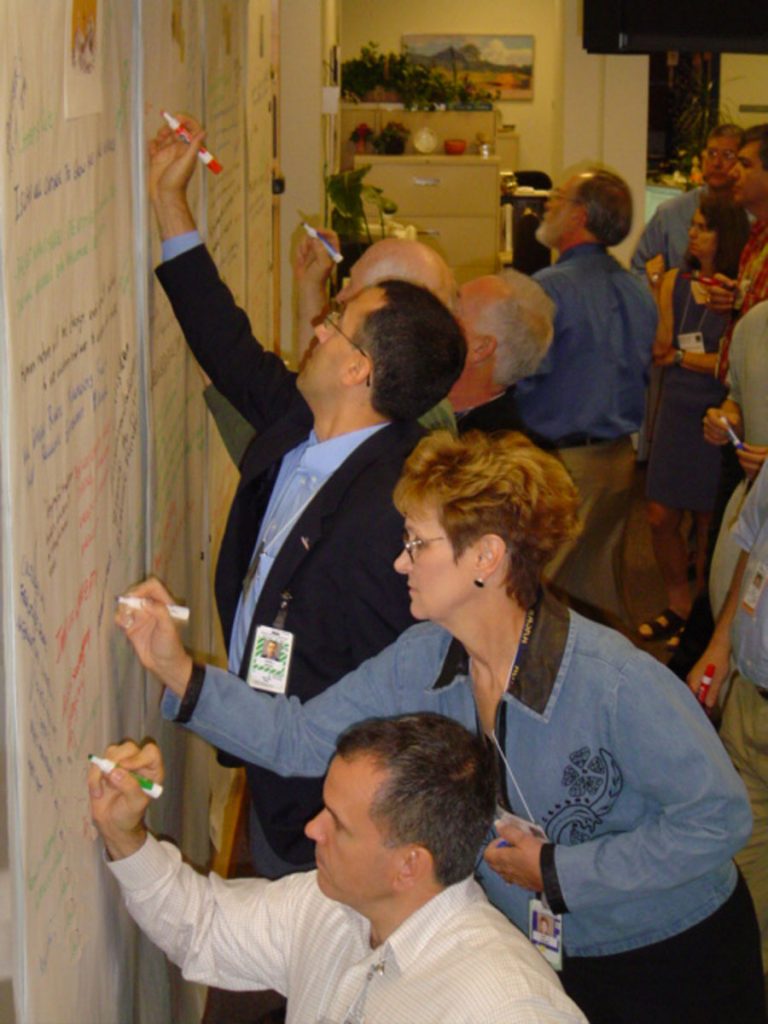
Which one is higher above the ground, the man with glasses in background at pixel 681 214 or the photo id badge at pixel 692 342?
the man with glasses in background at pixel 681 214

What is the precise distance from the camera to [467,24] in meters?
14.2

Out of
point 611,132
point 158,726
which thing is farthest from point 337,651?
point 611,132

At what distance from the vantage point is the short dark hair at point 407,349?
7.76 feet

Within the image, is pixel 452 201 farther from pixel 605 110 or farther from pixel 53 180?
pixel 53 180

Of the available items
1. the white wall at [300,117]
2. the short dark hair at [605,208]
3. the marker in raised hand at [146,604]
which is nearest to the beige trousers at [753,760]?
the marker in raised hand at [146,604]

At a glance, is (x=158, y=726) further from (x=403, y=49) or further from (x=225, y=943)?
(x=403, y=49)

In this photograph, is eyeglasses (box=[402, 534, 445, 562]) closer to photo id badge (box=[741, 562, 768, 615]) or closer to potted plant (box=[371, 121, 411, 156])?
photo id badge (box=[741, 562, 768, 615])

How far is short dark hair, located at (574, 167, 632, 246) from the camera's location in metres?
4.73

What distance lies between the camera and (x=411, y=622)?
233 cm

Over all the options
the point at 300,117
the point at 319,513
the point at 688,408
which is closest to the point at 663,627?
the point at 688,408

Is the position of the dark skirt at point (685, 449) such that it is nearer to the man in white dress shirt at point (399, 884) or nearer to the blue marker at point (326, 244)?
the blue marker at point (326, 244)

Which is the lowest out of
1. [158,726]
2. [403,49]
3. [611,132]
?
[158,726]

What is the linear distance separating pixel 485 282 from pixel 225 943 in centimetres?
219

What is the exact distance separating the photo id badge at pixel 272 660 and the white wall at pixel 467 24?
12.5 metres
